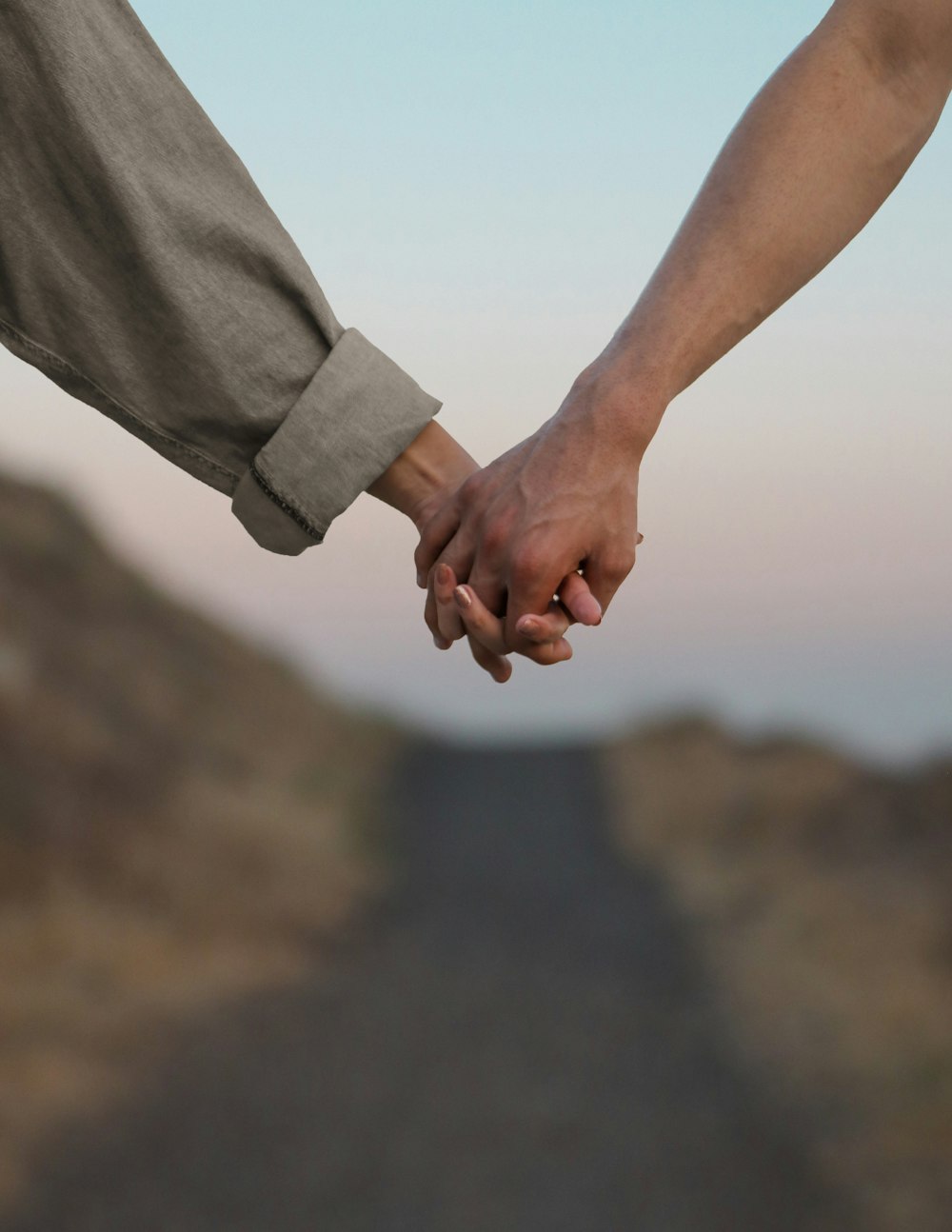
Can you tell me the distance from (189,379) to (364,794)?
49.0 ft

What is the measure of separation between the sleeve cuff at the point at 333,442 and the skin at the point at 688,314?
0.08 metres

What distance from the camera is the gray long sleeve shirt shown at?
3.31 ft

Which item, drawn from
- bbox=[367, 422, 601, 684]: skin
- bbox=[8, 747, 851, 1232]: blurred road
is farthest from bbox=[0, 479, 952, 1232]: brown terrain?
bbox=[367, 422, 601, 684]: skin

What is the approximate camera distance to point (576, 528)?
1.10m

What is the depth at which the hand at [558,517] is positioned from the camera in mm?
1098

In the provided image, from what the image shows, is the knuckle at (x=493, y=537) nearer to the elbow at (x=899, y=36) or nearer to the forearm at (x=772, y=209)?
the forearm at (x=772, y=209)

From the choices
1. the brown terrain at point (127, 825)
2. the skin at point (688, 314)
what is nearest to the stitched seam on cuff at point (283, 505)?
the skin at point (688, 314)

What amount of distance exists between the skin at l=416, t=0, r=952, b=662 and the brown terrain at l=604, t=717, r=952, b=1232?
10.1 m

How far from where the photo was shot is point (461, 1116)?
10.2 meters

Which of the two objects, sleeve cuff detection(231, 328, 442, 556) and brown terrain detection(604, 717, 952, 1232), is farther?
brown terrain detection(604, 717, 952, 1232)

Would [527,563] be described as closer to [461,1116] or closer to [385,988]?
[461,1116]

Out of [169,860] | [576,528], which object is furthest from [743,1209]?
[576,528]

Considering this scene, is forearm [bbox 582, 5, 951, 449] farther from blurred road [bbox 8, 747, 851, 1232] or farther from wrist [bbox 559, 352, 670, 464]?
blurred road [bbox 8, 747, 851, 1232]

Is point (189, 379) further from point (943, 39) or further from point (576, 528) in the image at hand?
point (943, 39)
